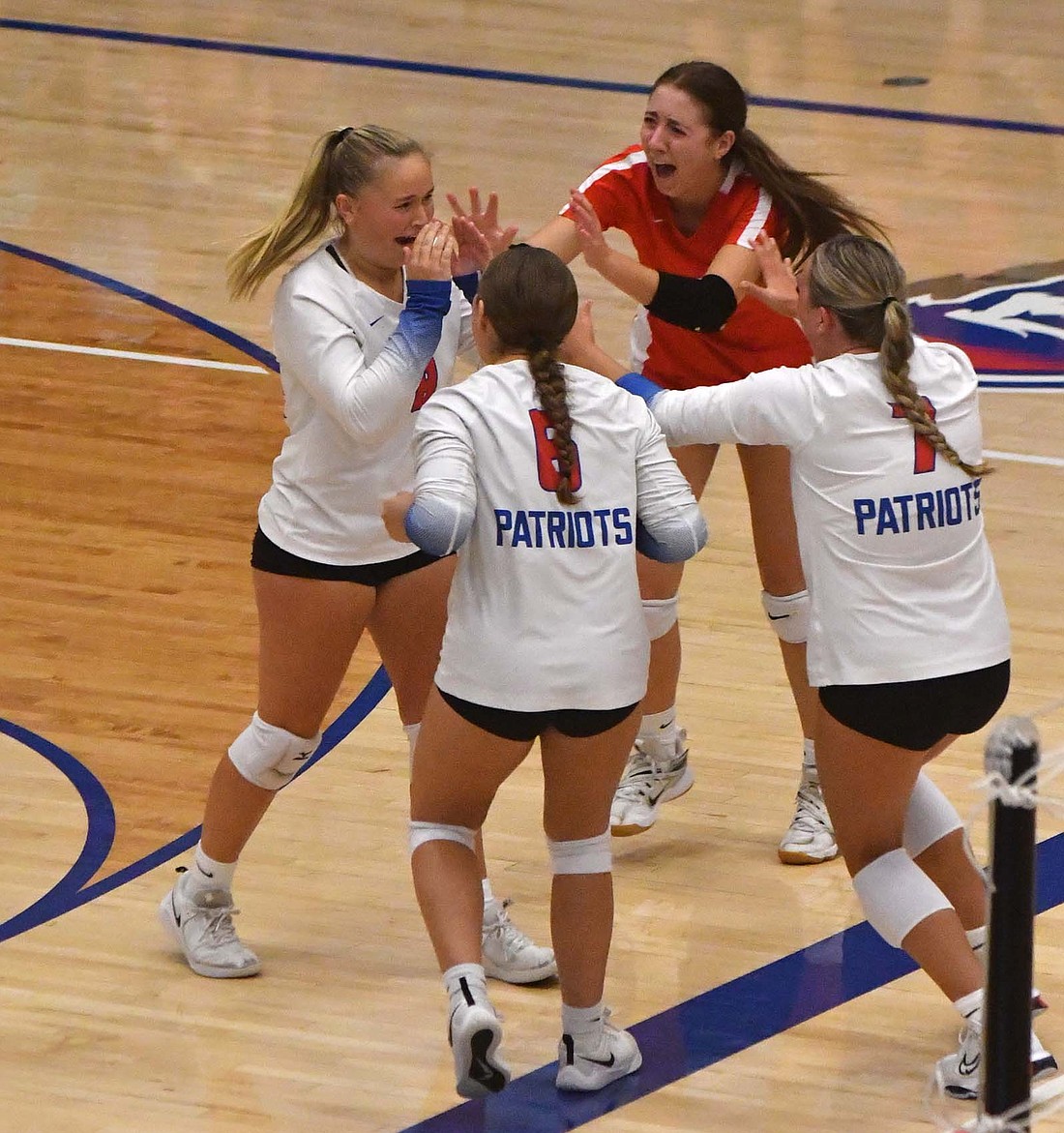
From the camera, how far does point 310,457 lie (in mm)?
3947

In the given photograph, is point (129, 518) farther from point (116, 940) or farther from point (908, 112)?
point (908, 112)

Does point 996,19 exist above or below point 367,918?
above

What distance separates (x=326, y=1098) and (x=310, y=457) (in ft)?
3.80

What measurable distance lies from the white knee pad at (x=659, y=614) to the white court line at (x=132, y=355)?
3.21m

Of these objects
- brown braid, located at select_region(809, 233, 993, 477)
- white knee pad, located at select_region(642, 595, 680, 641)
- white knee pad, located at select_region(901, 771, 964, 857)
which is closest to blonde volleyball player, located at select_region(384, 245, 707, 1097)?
brown braid, located at select_region(809, 233, 993, 477)

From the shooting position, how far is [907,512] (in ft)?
11.6

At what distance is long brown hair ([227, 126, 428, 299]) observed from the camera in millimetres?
3873

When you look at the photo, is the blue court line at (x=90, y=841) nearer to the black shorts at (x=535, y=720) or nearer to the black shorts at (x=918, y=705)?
the black shorts at (x=535, y=720)

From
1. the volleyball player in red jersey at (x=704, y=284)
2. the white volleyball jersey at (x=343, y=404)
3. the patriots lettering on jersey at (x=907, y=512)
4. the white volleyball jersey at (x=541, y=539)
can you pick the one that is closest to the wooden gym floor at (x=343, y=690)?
the volleyball player in red jersey at (x=704, y=284)

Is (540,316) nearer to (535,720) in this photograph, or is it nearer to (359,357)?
(359,357)

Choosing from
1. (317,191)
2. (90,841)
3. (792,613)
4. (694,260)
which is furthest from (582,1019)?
(694,260)

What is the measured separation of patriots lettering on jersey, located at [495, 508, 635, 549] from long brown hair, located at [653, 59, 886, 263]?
126 centimetres

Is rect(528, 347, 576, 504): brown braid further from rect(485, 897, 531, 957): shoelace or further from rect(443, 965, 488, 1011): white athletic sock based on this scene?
rect(485, 897, 531, 957): shoelace

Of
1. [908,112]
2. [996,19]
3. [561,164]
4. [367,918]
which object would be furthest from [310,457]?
[996,19]
